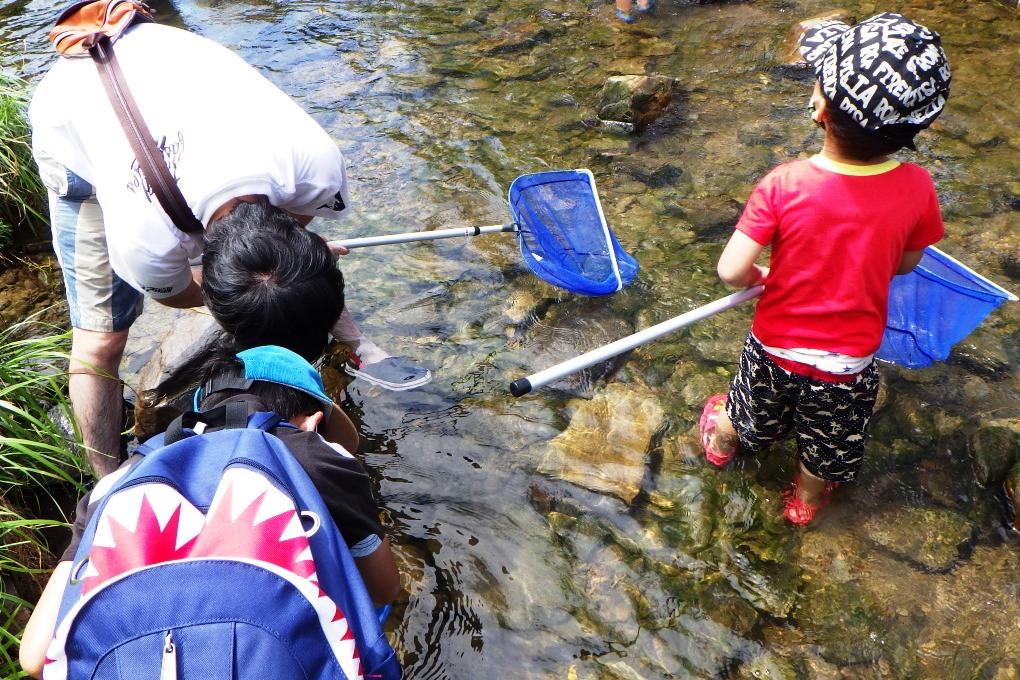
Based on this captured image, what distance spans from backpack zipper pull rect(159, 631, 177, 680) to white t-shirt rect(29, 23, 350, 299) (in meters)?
1.21

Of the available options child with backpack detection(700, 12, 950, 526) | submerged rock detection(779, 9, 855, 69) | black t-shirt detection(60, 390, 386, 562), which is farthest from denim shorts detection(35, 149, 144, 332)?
submerged rock detection(779, 9, 855, 69)

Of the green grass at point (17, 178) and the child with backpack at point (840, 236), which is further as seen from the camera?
the green grass at point (17, 178)

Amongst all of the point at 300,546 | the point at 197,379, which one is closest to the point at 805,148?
the point at 197,379

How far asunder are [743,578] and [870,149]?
154 centimetres

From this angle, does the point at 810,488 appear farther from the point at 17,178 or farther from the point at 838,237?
the point at 17,178

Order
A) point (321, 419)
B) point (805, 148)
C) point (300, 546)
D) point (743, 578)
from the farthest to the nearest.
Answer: point (805, 148) → point (743, 578) → point (321, 419) → point (300, 546)

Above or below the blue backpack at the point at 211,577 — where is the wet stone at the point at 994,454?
below

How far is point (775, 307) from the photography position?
2445 millimetres

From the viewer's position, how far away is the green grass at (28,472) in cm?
245

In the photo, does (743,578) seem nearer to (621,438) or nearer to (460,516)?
(621,438)

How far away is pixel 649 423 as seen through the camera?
3.23 m

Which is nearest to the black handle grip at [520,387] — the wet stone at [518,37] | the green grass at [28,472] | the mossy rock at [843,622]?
the mossy rock at [843,622]

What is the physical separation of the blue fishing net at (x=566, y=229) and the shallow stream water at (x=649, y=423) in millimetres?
238

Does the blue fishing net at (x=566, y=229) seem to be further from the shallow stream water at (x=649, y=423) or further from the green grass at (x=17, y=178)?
the green grass at (x=17, y=178)
